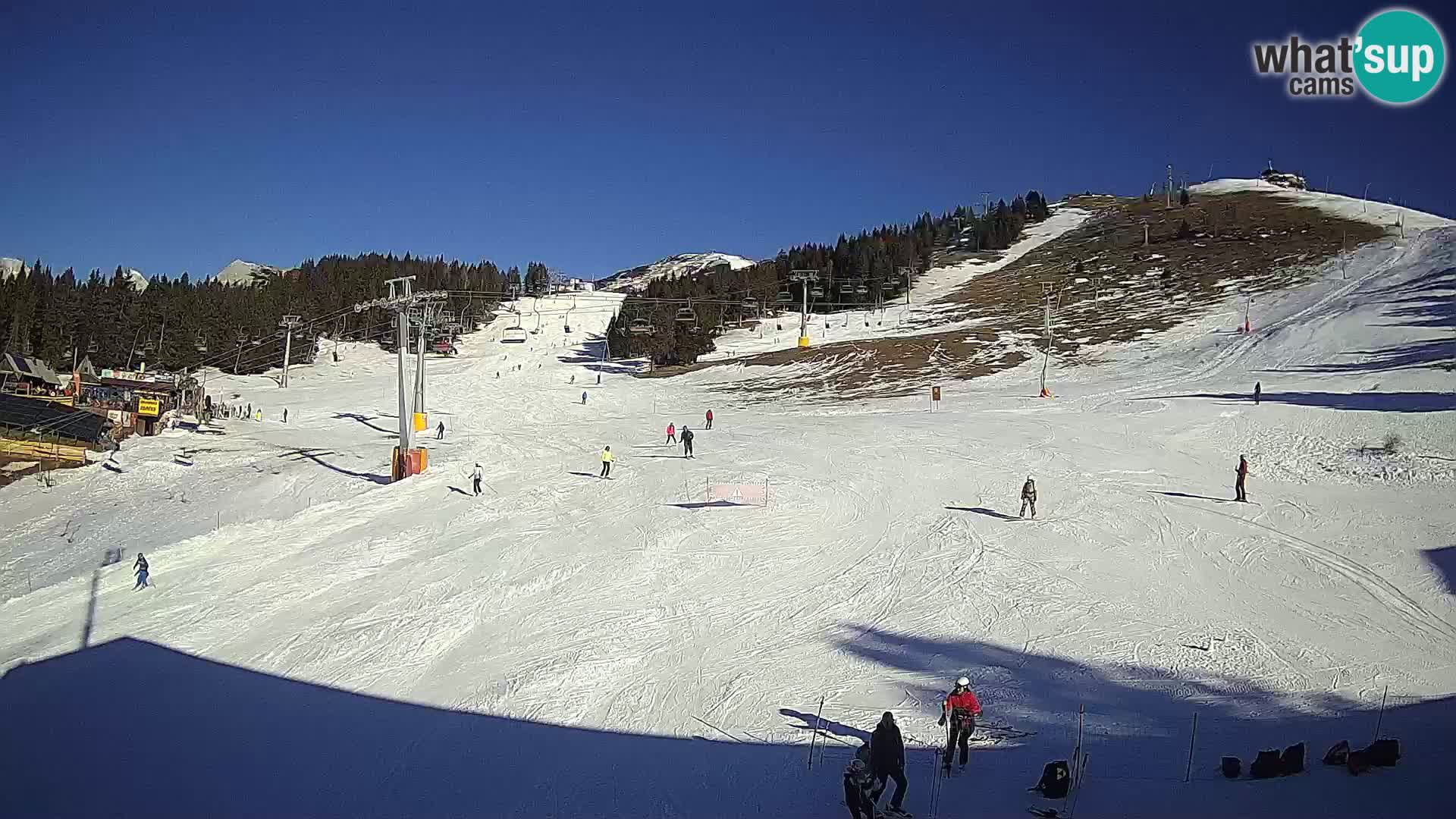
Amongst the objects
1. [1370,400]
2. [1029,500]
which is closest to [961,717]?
[1029,500]

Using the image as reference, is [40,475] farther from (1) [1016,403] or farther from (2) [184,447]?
(1) [1016,403]

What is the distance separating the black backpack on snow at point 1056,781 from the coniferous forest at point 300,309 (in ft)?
221

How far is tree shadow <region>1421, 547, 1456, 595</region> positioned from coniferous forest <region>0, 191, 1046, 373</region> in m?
60.3

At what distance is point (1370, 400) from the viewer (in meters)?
33.4

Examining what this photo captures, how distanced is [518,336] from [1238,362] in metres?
76.6

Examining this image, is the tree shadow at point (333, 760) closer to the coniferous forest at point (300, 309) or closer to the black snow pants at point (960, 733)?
the black snow pants at point (960, 733)

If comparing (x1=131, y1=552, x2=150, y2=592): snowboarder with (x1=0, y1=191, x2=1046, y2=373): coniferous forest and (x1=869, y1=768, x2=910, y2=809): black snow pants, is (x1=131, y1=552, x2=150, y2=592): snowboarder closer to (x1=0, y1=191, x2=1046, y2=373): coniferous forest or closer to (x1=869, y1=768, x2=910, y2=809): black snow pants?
(x1=869, y1=768, x2=910, y2=809): black snow pants

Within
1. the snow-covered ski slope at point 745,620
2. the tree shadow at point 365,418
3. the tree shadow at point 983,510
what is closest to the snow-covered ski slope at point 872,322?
the tree shadow at point 365,418

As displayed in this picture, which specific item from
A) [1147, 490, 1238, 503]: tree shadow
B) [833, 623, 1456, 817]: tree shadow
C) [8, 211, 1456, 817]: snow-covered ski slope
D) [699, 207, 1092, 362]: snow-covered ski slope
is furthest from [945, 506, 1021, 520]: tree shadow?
[699, 207, 1092, 362]: snow-covered ski slope

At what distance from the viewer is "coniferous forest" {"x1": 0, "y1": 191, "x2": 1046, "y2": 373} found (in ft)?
250

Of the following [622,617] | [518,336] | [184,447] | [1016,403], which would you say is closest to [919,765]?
[622,617]

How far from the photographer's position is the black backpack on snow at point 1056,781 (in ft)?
29.3

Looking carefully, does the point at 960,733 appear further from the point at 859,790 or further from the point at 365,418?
the point at 365,418

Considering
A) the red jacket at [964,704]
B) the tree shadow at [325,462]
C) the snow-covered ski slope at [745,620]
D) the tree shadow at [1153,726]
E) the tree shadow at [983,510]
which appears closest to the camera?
the tree shadow at [1153,726]
